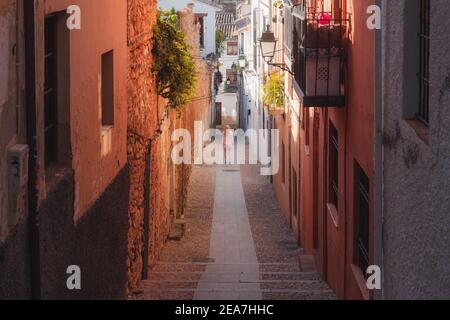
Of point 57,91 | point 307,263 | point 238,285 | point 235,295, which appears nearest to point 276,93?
point 307,263

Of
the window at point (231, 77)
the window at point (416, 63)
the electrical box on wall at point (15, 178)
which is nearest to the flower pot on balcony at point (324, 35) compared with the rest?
the window at point (416, 63)

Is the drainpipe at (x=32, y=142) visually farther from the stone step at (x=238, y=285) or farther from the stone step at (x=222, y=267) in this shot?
the stone step at (x=222, y=267)

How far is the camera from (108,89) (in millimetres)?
11266

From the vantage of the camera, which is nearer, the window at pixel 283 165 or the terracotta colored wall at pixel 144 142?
the terracotta colored wall at pixel 144 142

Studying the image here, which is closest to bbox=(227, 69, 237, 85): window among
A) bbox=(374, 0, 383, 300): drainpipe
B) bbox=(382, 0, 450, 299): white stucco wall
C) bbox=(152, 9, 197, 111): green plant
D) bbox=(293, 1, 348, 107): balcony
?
bbox=(152, 9, 197, 111): green plant

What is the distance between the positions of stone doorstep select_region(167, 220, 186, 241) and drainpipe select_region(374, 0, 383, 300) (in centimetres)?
1090

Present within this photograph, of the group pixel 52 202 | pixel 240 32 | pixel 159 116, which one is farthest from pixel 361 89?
pixel 240 32

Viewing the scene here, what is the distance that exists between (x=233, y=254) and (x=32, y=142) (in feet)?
37.5

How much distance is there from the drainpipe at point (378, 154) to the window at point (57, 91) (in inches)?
111

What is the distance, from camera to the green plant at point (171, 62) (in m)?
15.9

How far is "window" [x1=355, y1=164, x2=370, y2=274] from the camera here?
1005 cm

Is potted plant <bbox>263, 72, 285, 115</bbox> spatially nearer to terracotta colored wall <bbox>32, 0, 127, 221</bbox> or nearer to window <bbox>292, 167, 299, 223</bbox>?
window <bbox>292, 167, 299, 223</bbox>

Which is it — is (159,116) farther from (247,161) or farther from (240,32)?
(240,32)

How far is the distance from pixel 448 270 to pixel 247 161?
3081 centimetres
